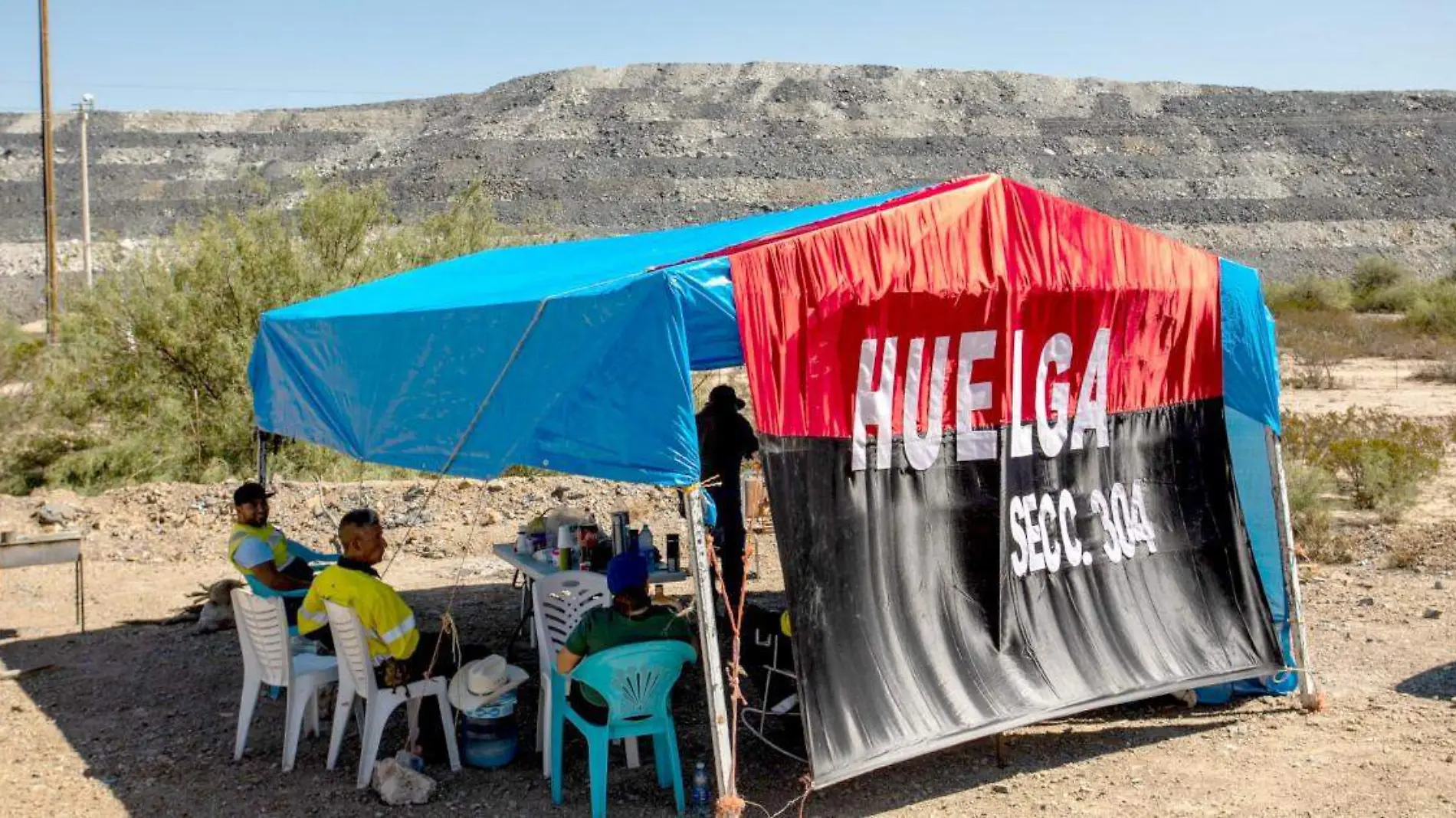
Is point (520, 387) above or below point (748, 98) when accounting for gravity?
below

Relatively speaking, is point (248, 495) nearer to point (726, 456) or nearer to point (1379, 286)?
point (726, 456)

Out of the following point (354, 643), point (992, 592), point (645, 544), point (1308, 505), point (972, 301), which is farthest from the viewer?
point (1308, 505)

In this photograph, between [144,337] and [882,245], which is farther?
Answer: [144,337]

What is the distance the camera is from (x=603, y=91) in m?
69.3

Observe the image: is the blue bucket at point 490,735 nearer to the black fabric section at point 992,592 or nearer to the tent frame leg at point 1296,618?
the black fabric section at point 992,592

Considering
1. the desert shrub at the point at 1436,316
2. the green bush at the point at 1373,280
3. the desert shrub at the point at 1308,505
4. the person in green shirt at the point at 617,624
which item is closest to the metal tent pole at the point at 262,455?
the person in green shirt at the point at 617,624

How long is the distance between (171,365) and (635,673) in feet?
39.8

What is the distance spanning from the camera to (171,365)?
15828 millimetres

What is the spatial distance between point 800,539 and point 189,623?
5506 mm

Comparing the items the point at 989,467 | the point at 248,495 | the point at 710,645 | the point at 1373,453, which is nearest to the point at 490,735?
the point at 710,645

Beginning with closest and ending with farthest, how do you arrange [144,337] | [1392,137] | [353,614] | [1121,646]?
[353,614]
[1121,646]
[144,337]
[1392,137]

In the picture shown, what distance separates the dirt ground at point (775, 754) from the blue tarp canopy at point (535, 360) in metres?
1.47

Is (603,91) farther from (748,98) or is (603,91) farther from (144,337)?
(144,337)

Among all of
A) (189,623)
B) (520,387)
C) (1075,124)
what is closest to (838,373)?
(520,387)
